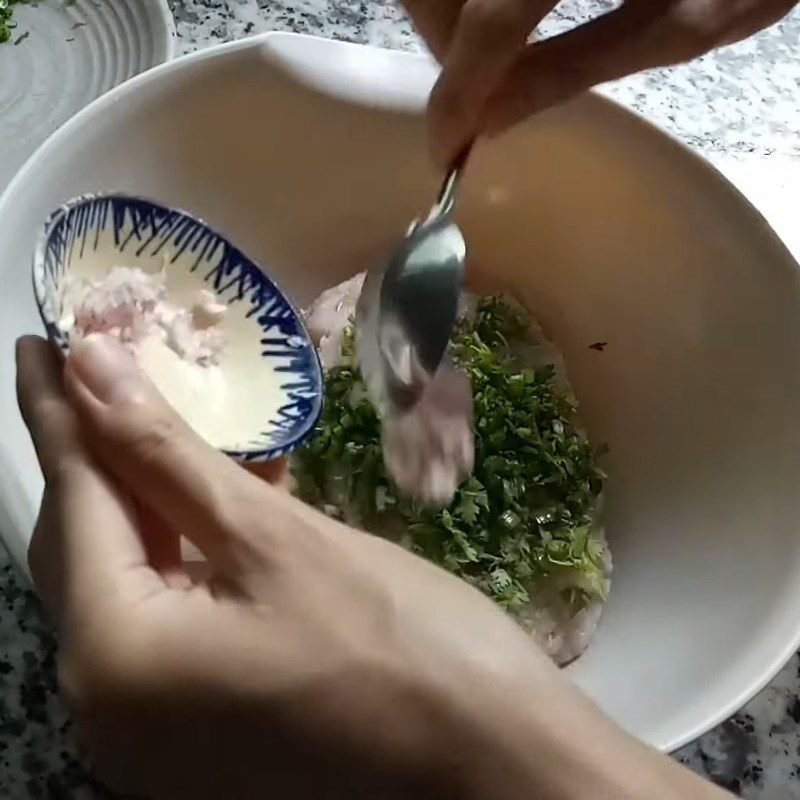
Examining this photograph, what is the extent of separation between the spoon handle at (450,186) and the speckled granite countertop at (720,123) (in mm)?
340

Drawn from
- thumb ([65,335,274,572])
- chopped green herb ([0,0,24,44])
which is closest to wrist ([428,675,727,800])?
thumb ([65,335,274,572])

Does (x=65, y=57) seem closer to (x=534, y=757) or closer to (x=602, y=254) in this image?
(x=602, y=254)

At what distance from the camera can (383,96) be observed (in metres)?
0.84

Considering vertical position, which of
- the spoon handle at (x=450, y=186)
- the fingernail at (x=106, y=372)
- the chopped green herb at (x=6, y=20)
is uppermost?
the chopped green herb at (x=6, y=20)

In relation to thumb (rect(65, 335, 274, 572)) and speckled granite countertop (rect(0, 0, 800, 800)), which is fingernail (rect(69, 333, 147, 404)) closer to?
thumb (rect(65, 335, 274, 572))

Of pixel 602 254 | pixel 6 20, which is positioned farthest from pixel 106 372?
pixel 6 20

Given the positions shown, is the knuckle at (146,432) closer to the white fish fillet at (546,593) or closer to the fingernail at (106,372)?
the fingernail at (106,372)

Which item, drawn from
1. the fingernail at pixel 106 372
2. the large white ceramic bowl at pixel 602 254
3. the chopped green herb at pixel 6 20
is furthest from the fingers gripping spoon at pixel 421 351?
the chopped green herb at pixel 6 20

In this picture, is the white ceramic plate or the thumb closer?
the thumb

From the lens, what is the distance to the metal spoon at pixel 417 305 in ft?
2.42

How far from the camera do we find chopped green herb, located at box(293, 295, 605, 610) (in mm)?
797

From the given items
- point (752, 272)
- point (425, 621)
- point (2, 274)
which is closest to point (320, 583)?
point (425, 621)

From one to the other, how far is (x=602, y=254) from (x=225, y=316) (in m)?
0.34

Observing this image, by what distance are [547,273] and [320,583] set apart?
0.53 metres
